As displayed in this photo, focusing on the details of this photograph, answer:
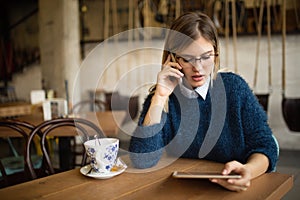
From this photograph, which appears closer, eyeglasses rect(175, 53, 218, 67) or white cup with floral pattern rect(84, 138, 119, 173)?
white cup with floral pattern rect(84, 138, 119, 173)

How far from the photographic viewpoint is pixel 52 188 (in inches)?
47.4

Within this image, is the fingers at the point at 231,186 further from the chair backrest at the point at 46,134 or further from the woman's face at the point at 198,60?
the chair backrest at the point at 46,134

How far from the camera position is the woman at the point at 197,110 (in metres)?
1.46

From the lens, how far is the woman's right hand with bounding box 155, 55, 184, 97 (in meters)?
1.54

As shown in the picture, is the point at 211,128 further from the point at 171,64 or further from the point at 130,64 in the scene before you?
the point at 130,64

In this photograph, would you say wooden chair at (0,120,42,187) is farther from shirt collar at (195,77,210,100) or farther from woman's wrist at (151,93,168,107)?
shirt collar at (195,77,210,100)

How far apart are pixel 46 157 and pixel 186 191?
0.97m

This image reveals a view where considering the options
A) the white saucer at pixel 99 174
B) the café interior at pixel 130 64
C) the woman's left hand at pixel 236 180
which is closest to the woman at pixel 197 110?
the white saucer at pixel 99 174

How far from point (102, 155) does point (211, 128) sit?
49cm

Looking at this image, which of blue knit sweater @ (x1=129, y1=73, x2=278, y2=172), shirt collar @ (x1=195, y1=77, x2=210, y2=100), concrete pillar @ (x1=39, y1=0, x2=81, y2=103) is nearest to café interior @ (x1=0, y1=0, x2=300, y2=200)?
concrete pillar @ (x1=39, y1=0, x2=81, y2=103)

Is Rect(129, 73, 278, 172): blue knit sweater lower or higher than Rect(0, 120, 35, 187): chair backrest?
higher

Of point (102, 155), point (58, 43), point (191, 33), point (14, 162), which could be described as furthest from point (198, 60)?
point (58, 43)

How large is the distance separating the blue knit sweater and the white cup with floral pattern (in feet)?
0.53

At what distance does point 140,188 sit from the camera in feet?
3.85
